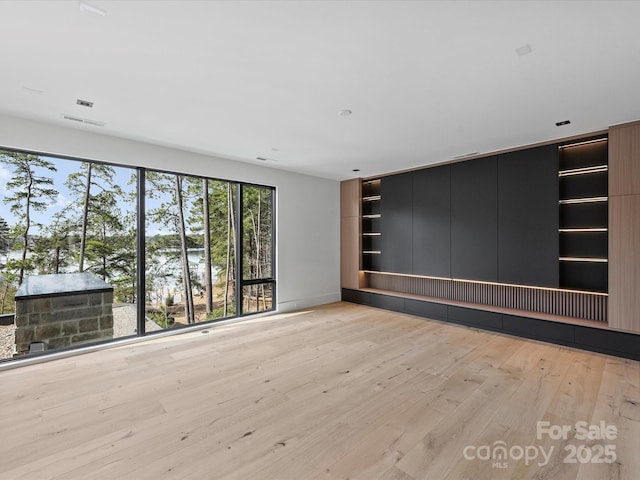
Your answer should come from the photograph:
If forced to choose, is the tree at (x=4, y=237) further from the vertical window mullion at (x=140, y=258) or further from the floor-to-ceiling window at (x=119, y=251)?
the vertical window mullion at (x=140, y=258)

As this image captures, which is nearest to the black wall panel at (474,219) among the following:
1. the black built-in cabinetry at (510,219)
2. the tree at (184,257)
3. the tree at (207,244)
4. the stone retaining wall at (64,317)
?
the black built-in cabinetry at (510,219)

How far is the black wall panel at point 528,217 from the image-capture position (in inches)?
161

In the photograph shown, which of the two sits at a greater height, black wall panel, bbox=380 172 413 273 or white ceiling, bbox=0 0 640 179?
white ceiling, bbox=0 0 640 179

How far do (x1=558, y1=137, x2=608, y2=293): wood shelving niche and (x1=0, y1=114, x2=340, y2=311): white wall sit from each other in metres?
4.05

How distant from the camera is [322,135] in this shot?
12.6 feet

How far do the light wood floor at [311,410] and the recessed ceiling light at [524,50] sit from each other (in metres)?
2.72

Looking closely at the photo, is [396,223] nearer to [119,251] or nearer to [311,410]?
[311,410]

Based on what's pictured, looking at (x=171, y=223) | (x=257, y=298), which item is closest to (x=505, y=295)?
(x=257, y=298)

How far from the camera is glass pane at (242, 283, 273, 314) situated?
17.7 feet

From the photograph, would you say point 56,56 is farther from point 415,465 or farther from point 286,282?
point 286,282

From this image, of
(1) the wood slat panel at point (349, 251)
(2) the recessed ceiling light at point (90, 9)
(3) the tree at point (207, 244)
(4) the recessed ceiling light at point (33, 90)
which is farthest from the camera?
(1) the wood slat panel at point (349, 251)

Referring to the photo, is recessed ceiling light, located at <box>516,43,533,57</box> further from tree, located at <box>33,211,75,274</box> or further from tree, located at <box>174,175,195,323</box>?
tree, located at <box>33,211,75,274</box>

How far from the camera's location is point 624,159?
11.3 feet

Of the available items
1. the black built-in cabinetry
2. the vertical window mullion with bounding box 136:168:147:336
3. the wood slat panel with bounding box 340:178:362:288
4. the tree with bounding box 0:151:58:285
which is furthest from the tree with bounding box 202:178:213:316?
the black built-in cabinetry
